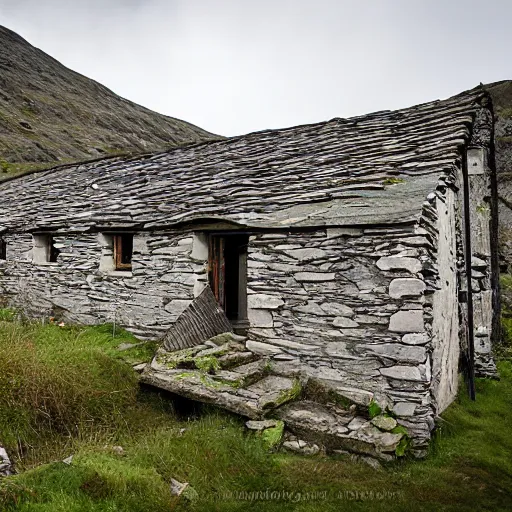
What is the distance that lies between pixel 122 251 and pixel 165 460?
5324mm

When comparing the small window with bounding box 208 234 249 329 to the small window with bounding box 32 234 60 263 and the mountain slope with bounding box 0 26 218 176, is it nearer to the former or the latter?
the small window with bounding box 32 234 60 263

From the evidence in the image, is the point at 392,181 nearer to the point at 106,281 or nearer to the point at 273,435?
the point at 273,435

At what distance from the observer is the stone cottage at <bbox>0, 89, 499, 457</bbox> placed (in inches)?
183

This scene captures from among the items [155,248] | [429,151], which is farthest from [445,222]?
[155,248]

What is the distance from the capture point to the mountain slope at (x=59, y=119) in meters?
27.2

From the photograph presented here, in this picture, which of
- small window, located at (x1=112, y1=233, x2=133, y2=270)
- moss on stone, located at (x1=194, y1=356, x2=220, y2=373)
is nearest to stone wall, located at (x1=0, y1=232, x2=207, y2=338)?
small window, located at (x1=112, y1=233, x2=133, y2=270)

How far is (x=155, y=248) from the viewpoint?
708 cm

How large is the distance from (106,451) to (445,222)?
17.7 ft

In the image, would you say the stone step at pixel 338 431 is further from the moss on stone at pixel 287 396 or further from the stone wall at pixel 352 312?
the stone wall at pixel 352 312

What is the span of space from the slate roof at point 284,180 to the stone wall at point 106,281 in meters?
0.44

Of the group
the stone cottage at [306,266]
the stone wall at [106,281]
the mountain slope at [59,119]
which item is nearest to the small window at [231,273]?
the stone cottage at [306,266]

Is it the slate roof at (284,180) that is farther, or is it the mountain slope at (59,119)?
the mountain slope at (59,119)

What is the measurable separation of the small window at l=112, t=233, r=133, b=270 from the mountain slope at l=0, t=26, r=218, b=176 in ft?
44.5

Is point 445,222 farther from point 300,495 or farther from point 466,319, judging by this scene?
point 300,495
